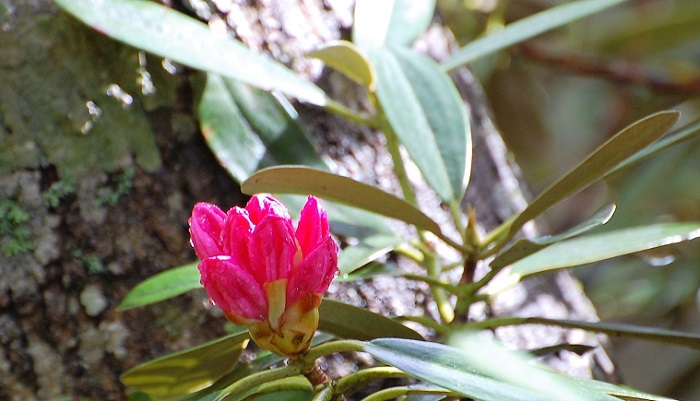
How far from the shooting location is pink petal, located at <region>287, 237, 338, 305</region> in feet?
1.66

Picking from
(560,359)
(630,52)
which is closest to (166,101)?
(560,359)

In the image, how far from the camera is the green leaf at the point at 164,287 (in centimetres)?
65

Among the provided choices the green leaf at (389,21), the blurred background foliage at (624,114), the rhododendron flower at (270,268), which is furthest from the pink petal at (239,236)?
the blurred background foliage at (624,114)

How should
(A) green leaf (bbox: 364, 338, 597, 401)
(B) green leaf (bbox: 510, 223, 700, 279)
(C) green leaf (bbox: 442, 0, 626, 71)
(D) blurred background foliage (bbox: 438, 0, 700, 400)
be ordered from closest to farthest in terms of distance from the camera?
1. (A) green leaf (bbox: 364, 338, 597, 401)
2. (B) green leaf (bbox: 510, 223, 700, 279)
3. (C) green leaf (bbox: 442, 0, 626, 71)
4. (D) blurred background foliage (bbox: 438, 0, 700, 400)

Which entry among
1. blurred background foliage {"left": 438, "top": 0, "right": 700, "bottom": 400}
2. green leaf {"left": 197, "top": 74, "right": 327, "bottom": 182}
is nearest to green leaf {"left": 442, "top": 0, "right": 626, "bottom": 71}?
green leaf {"left": 197, "top": 74, "right": 327, "bottom": 182}

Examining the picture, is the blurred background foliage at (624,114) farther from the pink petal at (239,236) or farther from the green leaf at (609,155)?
the pink petal at (239,236)

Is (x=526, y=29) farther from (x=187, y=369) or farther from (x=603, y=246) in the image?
(x=187, y=369)

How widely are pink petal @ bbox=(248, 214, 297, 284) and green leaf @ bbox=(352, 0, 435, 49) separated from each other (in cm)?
42

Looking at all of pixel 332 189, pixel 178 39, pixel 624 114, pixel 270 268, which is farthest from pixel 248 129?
pixel 624 114

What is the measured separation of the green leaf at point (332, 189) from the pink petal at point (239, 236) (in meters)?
0.07

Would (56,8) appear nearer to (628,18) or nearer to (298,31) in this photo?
(298,31)

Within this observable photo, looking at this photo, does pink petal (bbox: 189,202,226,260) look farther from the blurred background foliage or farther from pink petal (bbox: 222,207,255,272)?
the blurred background foliage

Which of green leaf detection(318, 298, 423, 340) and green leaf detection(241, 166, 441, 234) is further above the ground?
green leaf detection(241, 166, 441, 234)

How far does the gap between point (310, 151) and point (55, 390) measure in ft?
1.13
